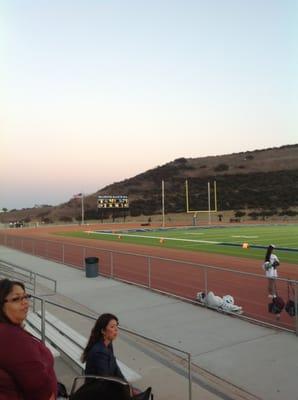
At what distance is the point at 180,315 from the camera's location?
389 inches

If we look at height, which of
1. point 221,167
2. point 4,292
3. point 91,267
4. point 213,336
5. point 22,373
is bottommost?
point 213,336

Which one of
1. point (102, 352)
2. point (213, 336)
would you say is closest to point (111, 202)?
point (213, 336)

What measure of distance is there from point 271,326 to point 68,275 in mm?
8937

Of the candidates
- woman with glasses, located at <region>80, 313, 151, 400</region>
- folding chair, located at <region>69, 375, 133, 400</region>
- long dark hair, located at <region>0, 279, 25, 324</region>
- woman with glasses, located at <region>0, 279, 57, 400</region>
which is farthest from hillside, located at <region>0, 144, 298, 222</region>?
woman with glasses, located at <region>0, 279, 57, 400</region>

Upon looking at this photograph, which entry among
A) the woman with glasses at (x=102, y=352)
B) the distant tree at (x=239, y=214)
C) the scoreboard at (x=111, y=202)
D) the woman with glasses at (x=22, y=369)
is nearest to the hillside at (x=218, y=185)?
the distant tree at (x=239, y=214)

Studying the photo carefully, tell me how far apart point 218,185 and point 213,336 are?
343 feet

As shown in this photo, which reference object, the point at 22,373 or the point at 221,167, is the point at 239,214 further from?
the point at 22,373

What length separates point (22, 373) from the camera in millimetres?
2512

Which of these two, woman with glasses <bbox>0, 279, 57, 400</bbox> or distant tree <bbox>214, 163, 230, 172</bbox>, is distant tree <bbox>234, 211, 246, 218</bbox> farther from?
woman with glasses <bbox>0, 279, 57, 400</bbox>

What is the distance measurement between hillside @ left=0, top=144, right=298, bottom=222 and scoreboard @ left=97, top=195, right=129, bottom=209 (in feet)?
84.5

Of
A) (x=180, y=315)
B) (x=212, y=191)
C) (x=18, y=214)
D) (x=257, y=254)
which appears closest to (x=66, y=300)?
(x=180, y=315)

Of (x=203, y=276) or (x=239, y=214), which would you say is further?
(x=239, y=214)

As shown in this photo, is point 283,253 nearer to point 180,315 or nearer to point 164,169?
point 180,315

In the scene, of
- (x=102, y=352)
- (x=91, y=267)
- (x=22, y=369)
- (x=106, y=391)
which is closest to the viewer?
(x=22, y=369)
